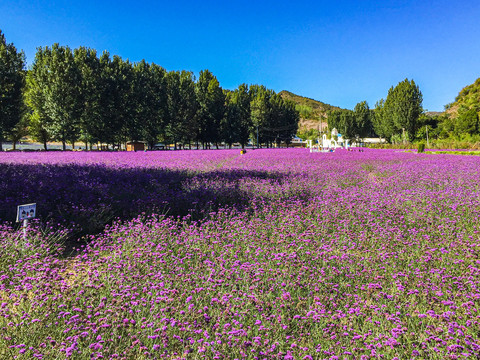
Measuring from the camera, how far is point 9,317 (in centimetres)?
222

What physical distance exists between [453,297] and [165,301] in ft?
9.23

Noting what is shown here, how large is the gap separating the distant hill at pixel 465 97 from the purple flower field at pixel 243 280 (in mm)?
83583

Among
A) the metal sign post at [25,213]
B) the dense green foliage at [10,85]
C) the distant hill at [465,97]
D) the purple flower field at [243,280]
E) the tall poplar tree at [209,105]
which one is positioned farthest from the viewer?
the distant hill at [465,97]

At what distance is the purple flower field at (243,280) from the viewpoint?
2076 millimetres

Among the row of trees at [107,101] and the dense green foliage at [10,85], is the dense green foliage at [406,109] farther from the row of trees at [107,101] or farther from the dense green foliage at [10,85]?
the dense green foliage at [10,85]

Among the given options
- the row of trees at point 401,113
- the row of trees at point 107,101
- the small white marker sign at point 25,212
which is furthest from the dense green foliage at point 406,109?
the small white marker sign at point 25,212

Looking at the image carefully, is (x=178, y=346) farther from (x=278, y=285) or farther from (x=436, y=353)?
(x=436, y=353)

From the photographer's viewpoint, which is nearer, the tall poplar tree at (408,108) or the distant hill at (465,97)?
the tall poplar tree at (408,108)

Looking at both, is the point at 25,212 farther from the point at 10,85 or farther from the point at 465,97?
the point at 465,97

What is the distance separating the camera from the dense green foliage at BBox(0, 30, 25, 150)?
30.6 m

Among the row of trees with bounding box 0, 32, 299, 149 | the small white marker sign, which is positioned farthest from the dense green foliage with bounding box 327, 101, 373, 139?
the small white marker sign

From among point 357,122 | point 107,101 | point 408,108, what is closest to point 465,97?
point 357,122

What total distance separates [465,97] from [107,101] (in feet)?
289

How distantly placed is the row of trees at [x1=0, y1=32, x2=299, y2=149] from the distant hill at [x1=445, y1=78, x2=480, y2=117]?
58441 mm
